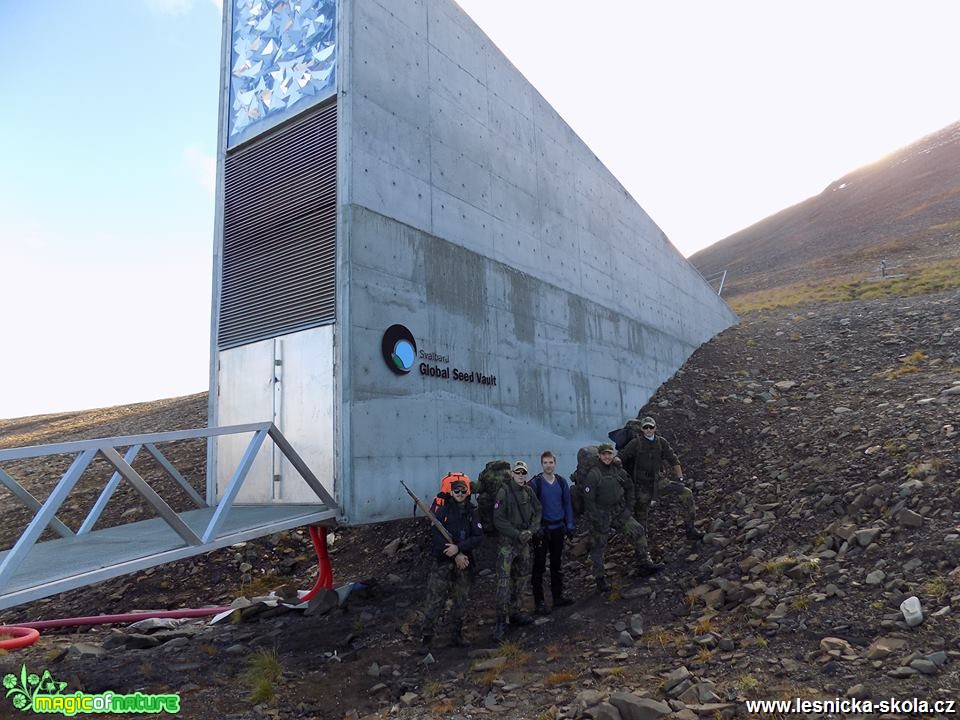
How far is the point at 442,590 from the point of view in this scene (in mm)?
7270

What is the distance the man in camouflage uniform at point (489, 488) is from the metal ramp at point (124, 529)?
79.6 inches

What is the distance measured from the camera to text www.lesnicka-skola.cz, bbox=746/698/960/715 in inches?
180

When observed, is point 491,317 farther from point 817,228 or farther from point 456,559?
point 817,228

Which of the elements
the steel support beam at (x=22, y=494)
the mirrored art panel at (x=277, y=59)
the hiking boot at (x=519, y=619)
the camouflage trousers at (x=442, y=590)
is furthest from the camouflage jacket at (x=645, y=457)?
the steel support beam at (x=22, y=494)

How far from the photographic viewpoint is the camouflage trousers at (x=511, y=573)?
Result: 24.2ft

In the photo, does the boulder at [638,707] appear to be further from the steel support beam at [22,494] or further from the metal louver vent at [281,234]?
the steel support beam at [22,494]

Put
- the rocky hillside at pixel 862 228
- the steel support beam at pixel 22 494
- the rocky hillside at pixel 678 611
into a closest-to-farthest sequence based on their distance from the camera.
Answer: the rocky hillside at pixel 678 611 → the steel support beam at pixel 22 494 → the rocky hillside at pixel 862 228

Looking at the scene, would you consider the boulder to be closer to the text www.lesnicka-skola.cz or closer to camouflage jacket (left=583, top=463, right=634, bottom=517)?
the text www.lesnicka-skola.cz

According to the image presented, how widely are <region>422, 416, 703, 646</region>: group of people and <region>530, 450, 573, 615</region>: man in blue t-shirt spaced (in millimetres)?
13

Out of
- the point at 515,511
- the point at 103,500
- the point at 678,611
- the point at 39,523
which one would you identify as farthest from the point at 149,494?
the point at 678,611

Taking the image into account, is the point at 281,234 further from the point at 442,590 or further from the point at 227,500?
the point at 442,590

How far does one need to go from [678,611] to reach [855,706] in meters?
2.48

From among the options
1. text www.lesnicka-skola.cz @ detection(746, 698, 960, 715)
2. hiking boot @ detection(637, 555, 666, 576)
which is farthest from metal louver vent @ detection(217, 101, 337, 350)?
text www.lesnicka-skola.cz @ detection(746, 698, 960, 715)

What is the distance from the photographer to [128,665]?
7.04m
